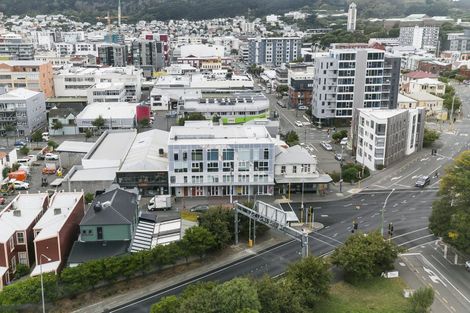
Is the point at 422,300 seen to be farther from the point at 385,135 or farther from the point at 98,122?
the point at 98,122

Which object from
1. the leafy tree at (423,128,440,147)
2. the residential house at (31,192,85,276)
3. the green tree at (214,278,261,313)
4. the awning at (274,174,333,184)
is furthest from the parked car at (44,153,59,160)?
the leafy tree at (423,128,440,147)

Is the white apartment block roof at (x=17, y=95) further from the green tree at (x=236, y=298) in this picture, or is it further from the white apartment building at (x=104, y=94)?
the green tree at (x=236, y=298)

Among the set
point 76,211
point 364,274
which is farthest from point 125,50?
point 364,274

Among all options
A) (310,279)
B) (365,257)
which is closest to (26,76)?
(310,279)

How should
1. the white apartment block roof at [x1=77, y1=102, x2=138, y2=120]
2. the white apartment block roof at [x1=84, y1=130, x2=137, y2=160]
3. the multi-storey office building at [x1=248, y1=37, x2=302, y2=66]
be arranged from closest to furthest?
the white apartment block roof at [x1=84, y1=130, x2=137, y2=160] → the white apartment block roof at [x1=77, y1=102, x2=138, y2=120] → the multi-storey office building at [x1=248, y1=37, x2=302, y2=66]

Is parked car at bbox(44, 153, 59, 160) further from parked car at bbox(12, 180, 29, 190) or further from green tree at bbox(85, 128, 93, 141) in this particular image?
parked car at bbox(12, 180, 29, 190)

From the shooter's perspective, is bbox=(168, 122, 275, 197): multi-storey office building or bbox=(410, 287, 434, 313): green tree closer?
bbox=(410, 287, 434, 313): green tree
